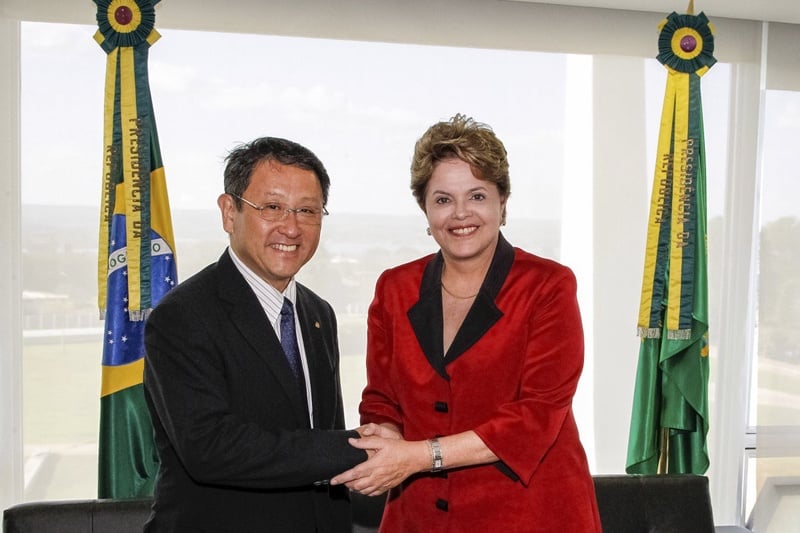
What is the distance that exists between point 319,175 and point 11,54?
2247mm

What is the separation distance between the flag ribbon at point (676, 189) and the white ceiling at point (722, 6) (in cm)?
29

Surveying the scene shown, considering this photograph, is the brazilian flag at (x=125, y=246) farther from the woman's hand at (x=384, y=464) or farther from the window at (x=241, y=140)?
the woman's hand at (x=384, y=464)

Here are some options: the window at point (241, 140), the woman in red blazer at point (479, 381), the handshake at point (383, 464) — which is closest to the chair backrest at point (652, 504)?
the window at point (241, 140)

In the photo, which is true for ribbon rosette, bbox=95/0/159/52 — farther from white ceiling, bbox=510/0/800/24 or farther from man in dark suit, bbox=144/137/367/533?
white ceiling, bbox=510/0/800/24

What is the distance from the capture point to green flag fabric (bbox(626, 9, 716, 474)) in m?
3.76

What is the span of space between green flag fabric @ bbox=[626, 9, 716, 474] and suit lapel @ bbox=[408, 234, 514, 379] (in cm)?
181

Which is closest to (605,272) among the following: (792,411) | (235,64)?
(792,411)

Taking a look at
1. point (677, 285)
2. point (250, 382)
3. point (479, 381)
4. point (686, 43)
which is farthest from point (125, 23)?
point (677, 285)

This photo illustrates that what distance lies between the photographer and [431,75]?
413 centimetres

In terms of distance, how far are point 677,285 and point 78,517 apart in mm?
2574

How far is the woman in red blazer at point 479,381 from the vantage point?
6.67 feet

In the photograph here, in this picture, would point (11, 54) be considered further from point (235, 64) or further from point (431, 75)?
point (431, 75)

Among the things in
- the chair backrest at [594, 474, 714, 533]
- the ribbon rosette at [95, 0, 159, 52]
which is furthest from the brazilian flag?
the chair backrest at [594, 474, 714, 533]

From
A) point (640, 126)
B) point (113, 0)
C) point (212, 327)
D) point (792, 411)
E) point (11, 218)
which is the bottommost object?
point (792, 411)
